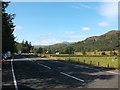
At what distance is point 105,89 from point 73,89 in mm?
1455

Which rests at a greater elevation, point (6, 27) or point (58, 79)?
point (6, 27)

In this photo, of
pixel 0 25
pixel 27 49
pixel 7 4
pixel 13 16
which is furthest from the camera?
pixel 27 49

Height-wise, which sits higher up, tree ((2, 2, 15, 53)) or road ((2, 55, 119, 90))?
tree ((2, 2, 15, 53))

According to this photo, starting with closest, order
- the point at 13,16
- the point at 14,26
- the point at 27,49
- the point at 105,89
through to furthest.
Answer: the point at 105,89 → the point at 13,16 → the point at 14,26 → the point at 27,49

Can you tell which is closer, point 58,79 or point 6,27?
point 58,79

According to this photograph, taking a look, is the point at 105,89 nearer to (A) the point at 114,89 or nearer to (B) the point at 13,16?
(A) the point at 114,89

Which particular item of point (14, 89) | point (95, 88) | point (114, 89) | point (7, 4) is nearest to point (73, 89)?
point (95, 88)

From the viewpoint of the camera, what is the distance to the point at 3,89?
9.89 metres

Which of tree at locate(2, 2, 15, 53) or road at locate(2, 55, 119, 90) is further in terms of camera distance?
tree at locate(2, 2, 15, 53)

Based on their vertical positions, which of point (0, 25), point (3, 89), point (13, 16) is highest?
point (13, 16)

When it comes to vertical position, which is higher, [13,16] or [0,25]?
[13,16]

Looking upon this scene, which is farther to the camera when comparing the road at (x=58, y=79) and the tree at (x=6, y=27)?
the tree at (x=6, y=27)

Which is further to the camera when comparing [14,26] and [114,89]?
[14,26]

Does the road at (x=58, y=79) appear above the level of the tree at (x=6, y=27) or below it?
below
